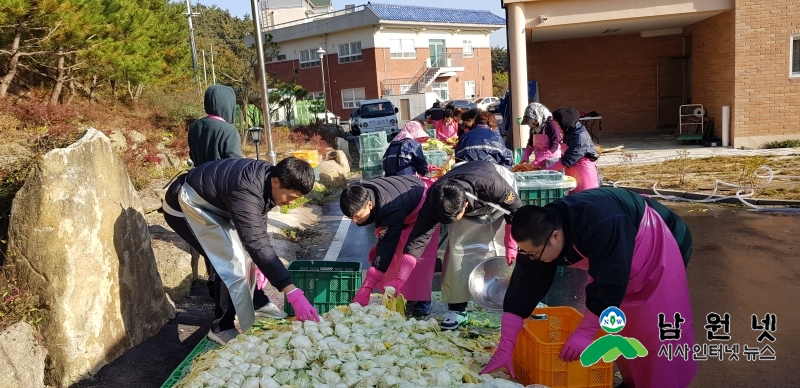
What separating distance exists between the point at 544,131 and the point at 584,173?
2.93 feet

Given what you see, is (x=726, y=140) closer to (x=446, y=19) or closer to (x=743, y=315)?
(x=743, y=315)

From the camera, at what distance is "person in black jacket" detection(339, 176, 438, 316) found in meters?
4.50

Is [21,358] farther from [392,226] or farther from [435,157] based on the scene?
[435,157]

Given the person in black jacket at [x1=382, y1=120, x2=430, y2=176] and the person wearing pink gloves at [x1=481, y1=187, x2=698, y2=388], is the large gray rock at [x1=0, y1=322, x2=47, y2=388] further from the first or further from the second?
the person in black jacket at [x1=382, y1=120, x2=430, y2=176]

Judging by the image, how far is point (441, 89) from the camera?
152 feet

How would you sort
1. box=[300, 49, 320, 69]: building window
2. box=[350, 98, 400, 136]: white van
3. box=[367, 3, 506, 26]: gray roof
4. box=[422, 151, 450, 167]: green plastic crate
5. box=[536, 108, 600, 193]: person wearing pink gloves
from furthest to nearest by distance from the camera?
1. box=[300, 49, 320, 69]: building window
2. box=[367, 3, 506, 26]: gray roof
3. box=[350, 98, 400, 136]: white van
4. box=[422, 151, 450, 167]: green plastic crate
5. box=[536, 108, 600, 193]: person wearing pink gloves

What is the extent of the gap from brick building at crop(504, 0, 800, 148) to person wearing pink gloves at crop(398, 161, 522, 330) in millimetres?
11326

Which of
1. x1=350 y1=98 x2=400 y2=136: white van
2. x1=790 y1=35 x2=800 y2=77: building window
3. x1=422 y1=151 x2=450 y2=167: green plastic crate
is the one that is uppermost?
x1=790 y1=35 x2=800 y2=77: building window

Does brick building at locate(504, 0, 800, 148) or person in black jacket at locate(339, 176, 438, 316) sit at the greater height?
brick building at locate(504, 0, 800, 148)

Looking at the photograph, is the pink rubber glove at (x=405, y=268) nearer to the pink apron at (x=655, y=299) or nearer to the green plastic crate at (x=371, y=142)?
the pink apron at (x=655, y=299)

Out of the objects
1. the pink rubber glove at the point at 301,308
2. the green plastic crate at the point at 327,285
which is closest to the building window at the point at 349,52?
the green plastic crate at the point at 327,285

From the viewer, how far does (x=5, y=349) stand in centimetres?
396

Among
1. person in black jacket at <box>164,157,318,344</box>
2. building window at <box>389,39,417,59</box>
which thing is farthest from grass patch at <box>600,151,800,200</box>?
building window at <box>389,39,417,59</box>

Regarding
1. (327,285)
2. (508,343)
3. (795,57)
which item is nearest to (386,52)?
(795,57)
